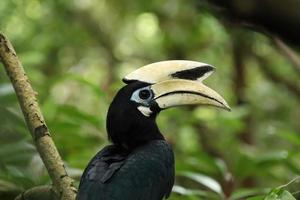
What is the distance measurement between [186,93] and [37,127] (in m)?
0.52

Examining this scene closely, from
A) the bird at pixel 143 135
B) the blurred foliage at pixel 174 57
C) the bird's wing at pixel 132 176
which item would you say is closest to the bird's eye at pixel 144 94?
the bird at pixel 143 135

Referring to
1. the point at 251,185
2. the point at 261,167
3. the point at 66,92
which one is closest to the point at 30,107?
the point at 261,167

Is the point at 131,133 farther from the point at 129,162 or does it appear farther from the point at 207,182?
the point at 207,182

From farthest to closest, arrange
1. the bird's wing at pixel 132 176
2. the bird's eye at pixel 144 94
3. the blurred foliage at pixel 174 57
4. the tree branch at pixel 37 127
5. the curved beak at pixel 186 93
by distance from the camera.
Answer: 1. the blurred foliage at pixel 174 57
2. the bird's eye at pixel 144 94
3. the curved beak at pixel 186 93
4. the bird's wing at pixel 132 176
5. the tree branch at pixel 37 127

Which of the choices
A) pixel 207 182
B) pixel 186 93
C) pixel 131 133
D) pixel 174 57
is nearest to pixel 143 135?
pixel 131 133

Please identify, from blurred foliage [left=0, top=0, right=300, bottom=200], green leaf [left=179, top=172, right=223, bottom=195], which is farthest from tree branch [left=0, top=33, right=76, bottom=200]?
blurred foliage [left=0, top=0, right=300, bottom=200]

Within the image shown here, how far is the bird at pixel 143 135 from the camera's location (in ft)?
5.79

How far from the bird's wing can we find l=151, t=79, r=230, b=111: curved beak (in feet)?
0.52

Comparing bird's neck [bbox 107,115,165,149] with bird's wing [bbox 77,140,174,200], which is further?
Result: bird's neck [bbox 107,115,165,149]

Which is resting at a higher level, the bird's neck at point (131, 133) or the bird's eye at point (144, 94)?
the bird's eye at point (144, 94)

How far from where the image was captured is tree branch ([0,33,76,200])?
1602 mm

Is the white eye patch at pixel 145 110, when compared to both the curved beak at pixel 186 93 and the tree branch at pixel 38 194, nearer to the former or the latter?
the curved beak at pixel 186 93

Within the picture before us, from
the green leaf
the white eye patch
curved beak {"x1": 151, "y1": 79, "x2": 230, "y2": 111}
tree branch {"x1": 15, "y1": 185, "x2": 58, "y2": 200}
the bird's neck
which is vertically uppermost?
curved beak {"x1": 151, "y1": 79, "x2": 230, "y2": 111}

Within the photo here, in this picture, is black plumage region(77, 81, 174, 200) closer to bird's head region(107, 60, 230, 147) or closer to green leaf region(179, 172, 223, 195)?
bird's head region(107, 60, 230, 147)
